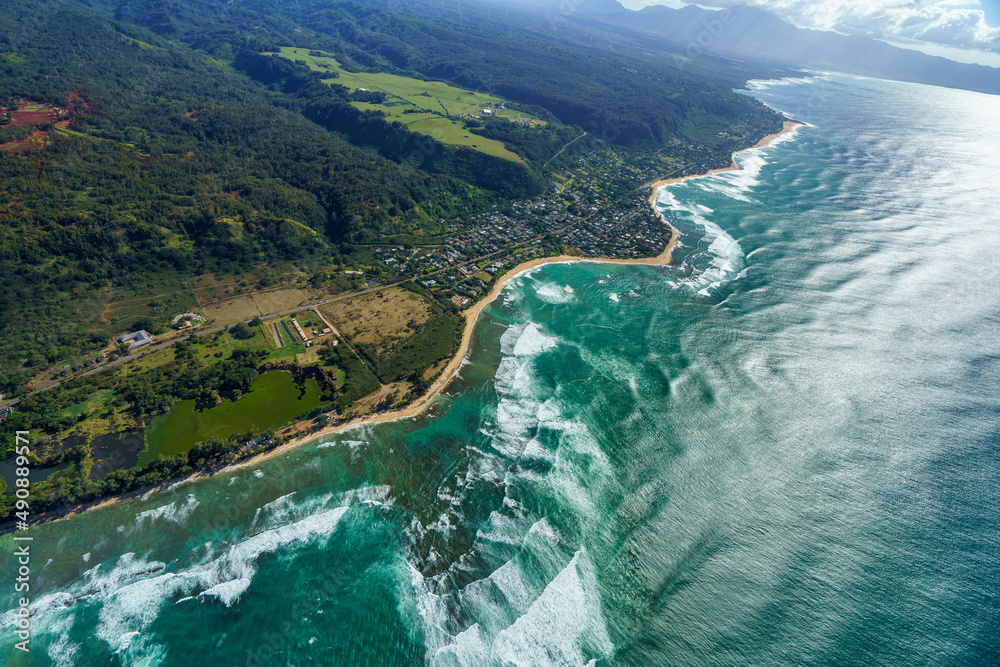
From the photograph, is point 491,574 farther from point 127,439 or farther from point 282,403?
point 127,439

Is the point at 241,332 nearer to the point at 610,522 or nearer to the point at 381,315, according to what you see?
the point at 381,315

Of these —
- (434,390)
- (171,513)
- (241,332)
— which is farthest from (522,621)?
(241,332)

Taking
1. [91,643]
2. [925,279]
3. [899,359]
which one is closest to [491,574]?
[91,643]

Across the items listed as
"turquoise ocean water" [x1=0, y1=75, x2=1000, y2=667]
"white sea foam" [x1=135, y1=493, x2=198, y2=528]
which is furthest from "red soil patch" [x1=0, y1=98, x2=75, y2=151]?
"turquoise ocean water" [x1=0, y1=75, x2=1000, y2=667]

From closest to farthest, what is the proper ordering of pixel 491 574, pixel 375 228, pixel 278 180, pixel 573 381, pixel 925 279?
pixel 491 574 < pixel 573 381 < pixel 925 279 < pixel 375 228 < pixel 278 180

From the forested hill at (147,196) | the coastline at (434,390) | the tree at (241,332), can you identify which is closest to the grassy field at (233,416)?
the coastline at (434,390)

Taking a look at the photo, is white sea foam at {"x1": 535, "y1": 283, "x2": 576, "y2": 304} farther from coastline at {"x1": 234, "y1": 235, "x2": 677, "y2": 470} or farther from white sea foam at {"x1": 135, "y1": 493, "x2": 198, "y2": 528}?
white sea foam at {"x1": 135, "y1": 493, "x2": 198, "y2": 528}

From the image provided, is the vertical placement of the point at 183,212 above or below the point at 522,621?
above
